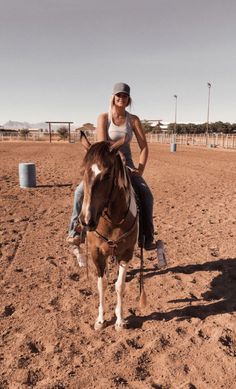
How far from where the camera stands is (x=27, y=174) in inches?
518

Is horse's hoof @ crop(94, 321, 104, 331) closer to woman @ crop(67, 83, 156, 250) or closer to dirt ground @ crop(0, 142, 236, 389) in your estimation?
dirt ground @ crop(0, 142, 236, 389)

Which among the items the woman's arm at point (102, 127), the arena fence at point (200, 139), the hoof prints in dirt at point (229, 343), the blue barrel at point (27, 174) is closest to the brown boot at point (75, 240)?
the woman's arm at point (102, 127)

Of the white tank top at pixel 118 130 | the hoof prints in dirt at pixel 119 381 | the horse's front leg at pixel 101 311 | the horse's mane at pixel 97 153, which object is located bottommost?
the hoof prints in dirt at pixel 119 381

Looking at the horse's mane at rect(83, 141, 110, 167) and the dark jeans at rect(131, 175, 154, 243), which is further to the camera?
the dark jeans at rect(131, 175, 154, 243)

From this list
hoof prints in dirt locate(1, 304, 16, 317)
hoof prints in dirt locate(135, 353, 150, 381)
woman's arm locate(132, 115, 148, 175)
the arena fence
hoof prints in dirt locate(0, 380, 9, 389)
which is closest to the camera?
hoof prints in dirt locate(0, 380, 9, 389)

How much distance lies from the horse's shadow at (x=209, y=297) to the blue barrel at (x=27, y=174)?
8.35 meters

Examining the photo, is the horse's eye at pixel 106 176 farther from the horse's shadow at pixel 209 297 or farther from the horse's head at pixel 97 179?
the horse's shadow at pixel 209 297

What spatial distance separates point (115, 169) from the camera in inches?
130

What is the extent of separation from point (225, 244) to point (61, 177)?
36.2ft

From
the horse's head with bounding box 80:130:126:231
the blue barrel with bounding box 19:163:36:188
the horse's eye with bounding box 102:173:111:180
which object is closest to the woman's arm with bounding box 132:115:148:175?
the horse's head with bounding box 80:130:126:231

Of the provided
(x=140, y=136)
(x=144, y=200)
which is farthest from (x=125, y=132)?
(x=144, y=200)

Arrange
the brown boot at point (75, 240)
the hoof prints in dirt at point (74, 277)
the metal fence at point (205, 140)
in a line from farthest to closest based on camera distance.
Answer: the metal fence at point (205, 140) → the hoof prints in dirt at point (74, 277) → the brown boot at point (75, 240)

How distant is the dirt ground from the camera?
3.40 metres

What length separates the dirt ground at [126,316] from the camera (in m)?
3.40
